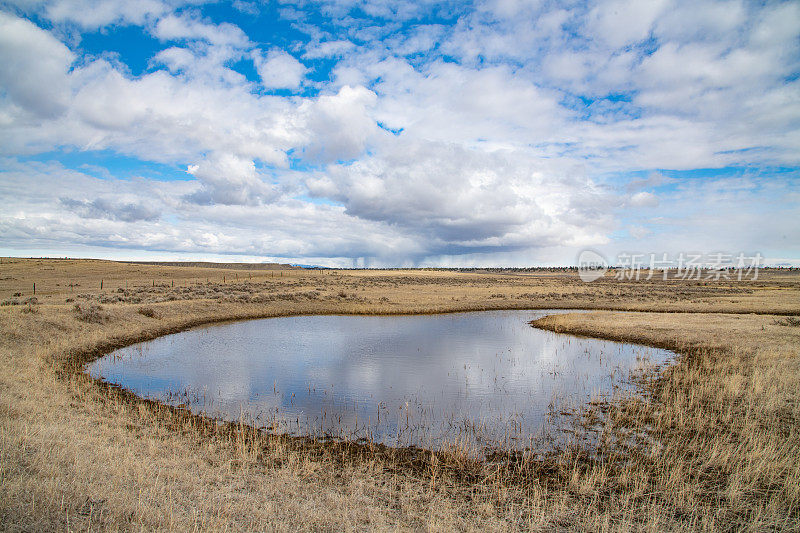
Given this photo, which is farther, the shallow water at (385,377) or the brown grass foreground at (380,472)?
the shallow water at (385,377)

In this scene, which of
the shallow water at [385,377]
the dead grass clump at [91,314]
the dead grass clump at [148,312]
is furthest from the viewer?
the dead grass clump at [148,312]

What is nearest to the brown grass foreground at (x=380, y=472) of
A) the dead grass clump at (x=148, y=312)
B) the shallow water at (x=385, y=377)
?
the shallow water at (x=385, y=377)

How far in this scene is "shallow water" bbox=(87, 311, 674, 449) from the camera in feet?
43.1

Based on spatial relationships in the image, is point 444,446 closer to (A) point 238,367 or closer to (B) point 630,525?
(B) point 630,525

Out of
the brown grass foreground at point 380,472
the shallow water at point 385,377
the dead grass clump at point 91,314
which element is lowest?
the shallow water at point 385,377

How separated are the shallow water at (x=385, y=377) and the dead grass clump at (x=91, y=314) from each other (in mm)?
3905

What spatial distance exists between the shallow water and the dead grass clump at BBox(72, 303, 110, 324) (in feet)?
12.8

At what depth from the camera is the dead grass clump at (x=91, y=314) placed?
84.7 ft

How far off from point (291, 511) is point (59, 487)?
3874 mm

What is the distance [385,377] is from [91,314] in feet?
66.9

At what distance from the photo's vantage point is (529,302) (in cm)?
5334

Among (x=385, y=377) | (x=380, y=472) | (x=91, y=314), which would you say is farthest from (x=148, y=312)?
(x=380, y=472)

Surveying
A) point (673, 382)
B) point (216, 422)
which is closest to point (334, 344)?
point (216, 422)

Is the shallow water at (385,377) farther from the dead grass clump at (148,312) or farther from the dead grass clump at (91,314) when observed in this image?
the dead grass clump at (91,314)
